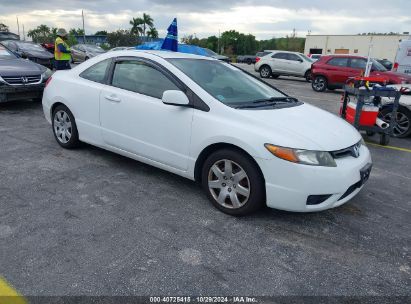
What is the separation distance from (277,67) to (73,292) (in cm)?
1833

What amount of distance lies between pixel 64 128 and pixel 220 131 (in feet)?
9.04

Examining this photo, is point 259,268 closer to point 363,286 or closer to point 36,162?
point 363,286

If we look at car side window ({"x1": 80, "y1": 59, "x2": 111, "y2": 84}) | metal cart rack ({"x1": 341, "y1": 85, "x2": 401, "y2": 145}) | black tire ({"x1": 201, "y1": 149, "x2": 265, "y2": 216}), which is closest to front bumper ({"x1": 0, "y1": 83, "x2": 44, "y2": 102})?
car side window ({"x1": 80, "y1": 59, "x2": 111, "y2": 84})

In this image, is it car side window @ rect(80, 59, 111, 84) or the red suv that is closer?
car side window @ rect(80, 59, 111, 84)

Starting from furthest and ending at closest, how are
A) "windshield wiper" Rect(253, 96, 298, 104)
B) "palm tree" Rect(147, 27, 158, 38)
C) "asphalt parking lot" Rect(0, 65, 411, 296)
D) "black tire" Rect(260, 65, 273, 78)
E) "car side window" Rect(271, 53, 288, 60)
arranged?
"palm tree" Rect(147, 27, 158, 38)
"black tire" Rect(260, 65, 273, 78)
"car side window" Rect(271, 53, 288, 60)
"windshield wiper" Rect(253, 96, 298, 104)
"asphalt parking lot" Rect(0, 65, 411, 296)

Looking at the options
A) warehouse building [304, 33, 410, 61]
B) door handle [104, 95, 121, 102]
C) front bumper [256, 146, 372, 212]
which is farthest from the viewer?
warehouse building [304, 33, 410, 61]

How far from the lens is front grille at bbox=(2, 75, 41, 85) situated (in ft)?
23.8

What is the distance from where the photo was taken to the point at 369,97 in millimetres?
6211

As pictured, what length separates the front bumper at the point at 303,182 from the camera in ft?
9.67

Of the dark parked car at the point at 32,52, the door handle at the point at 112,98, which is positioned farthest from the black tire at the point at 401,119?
the dark parked car at the point at 32,52

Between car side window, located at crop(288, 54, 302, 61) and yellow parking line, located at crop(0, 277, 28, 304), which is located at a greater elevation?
car side window, located at crop(288, 54, 302, 61)

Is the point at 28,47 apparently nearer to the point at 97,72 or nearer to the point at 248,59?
the point at 97,72

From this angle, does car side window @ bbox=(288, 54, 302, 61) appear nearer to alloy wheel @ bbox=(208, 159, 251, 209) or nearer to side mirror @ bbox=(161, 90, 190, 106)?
side mirror @ bbox=(161, 90, 190, 106)

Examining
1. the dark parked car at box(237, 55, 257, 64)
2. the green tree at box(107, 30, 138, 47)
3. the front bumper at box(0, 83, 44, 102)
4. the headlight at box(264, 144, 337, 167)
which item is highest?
the green tree at box(107, 30, 138, 47)
